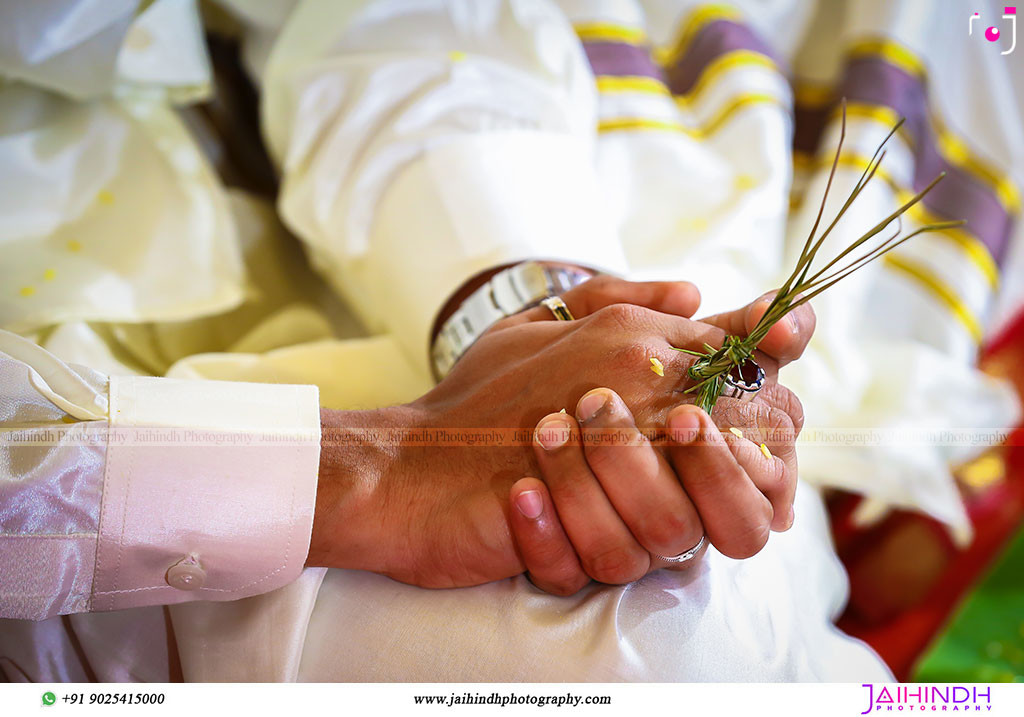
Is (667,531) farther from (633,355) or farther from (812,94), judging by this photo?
(812,94)

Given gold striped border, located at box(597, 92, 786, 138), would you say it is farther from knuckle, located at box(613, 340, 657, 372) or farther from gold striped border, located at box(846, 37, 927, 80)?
knuckle, located at box(613, 340, 657, 372)

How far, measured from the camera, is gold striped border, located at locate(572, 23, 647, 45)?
2.60ft

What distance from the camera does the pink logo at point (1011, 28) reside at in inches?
31.2

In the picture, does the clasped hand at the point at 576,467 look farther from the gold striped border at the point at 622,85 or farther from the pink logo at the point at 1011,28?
the pink logo at the point at 1011,28

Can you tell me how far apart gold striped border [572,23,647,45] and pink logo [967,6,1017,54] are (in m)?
0.35

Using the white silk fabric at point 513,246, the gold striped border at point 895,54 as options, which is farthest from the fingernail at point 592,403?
the gold striped border at point 895,54

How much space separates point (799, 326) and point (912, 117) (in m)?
0.55

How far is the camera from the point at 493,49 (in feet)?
2.33

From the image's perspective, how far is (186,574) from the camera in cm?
41

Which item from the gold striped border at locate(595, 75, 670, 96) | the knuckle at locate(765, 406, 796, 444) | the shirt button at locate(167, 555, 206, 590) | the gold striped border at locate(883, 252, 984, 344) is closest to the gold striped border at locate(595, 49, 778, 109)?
the gold striped border at locate(595, 75, 670, 96)

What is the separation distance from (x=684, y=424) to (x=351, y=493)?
0.58 ft

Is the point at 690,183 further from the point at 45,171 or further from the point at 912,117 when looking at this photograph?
the point at 45,171

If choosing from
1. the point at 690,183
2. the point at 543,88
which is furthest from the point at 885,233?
the point at 543,88

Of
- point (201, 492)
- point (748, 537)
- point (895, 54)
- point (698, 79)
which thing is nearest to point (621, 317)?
point (748, 537)
